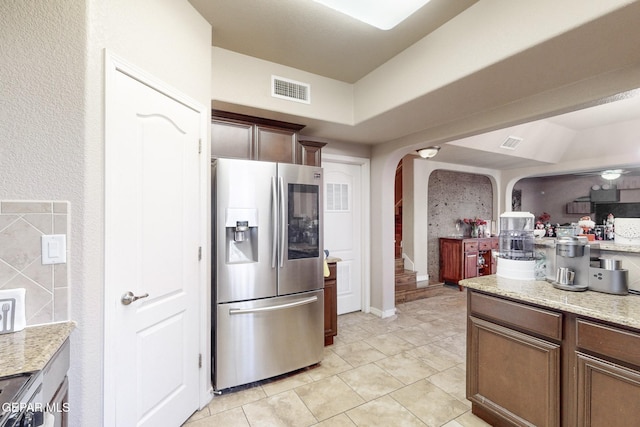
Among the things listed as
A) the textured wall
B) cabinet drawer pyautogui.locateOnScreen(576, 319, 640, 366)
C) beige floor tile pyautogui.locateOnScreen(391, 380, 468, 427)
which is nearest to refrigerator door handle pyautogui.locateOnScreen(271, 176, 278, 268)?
beige floor tile pyautogui.locateOnScreen(391, 380, 468, 427)

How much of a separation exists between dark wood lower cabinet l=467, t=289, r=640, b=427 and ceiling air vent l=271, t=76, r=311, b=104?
2.26 m

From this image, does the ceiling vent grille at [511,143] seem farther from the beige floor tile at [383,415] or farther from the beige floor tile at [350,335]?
the beige floor tile at [383,415]

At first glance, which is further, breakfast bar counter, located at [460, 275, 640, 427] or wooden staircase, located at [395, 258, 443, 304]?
wooden staircase, located at [395, 258, 443, 304]

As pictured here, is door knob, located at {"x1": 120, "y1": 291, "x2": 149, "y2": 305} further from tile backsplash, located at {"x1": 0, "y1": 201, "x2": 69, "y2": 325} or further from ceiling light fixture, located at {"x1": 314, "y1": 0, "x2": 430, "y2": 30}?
ceiling light fixture, located at {"x1": 314, "y1": 0, "x2": 430, "y2": 30}

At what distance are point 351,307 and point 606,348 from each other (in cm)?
296

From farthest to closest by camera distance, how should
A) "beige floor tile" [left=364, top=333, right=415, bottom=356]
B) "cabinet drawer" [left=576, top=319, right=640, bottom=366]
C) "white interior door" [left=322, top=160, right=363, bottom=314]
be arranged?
"white interior door" [left=322, top=160, right=363, bottom=314], "beige floor tile" [left=364, top=333, right=415, bottom=356], "cabinet drawer" [left=576, top=319, right=640, bottom=366]

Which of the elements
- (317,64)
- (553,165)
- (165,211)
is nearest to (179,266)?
(165,211)

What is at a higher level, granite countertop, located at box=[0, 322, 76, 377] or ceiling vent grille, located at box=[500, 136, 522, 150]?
ceiling vent grille, located at box=[500, 136, 522, 150]

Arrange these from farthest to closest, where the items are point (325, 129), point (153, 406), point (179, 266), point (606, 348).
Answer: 1. point (325, 129)
2. point (179, 266)
3. point (153, 406)
4. point (606, 348)

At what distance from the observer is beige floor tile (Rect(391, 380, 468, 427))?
78.0 inches

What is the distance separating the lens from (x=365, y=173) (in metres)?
4.11

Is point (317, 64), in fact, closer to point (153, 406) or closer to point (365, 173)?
point (365, 173)

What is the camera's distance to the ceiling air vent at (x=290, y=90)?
2629 millimetres

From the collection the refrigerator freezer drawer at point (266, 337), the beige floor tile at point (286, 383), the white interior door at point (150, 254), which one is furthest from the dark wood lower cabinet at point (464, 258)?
the white interior door at point (150, 254)
